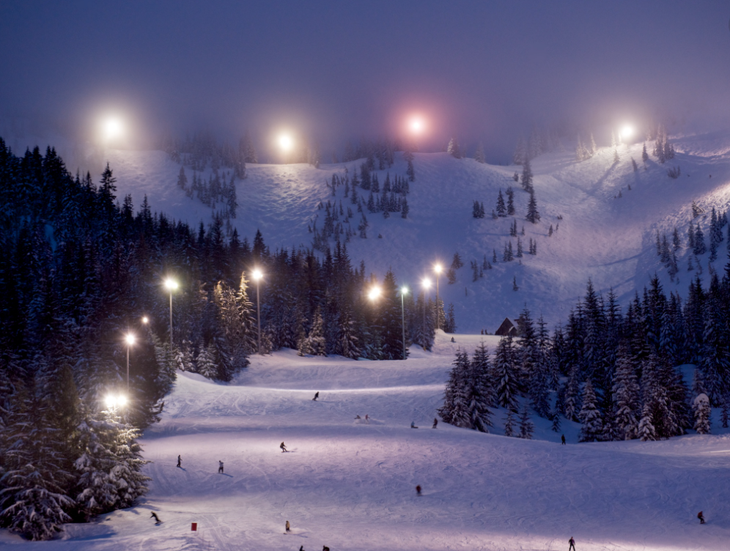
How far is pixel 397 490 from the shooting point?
25.2m

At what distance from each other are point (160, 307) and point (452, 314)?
2530 inches

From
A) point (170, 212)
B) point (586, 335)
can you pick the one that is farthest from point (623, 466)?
point (170, 212)

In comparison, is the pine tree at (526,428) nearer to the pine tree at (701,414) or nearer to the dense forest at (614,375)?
the dense forest at (614,375)

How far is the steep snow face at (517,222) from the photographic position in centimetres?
11894

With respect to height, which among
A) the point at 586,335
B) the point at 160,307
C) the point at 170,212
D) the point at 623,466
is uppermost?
the point at 170,212

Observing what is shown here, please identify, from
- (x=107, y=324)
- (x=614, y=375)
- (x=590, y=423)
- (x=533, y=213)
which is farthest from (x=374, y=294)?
(x=533, y=213)

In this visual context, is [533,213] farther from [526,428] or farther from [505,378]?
[526,428]

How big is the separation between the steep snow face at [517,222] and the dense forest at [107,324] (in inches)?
1711

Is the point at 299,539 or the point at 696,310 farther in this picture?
the point at 696,310

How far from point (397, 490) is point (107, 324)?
3012cm

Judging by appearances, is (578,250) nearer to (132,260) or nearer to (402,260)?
(402,260)

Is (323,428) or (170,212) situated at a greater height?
(170,212)

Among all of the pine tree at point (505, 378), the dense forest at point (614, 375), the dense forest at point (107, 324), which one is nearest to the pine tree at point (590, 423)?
the dense forest at point (614, 375)

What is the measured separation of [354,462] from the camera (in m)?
28.9
